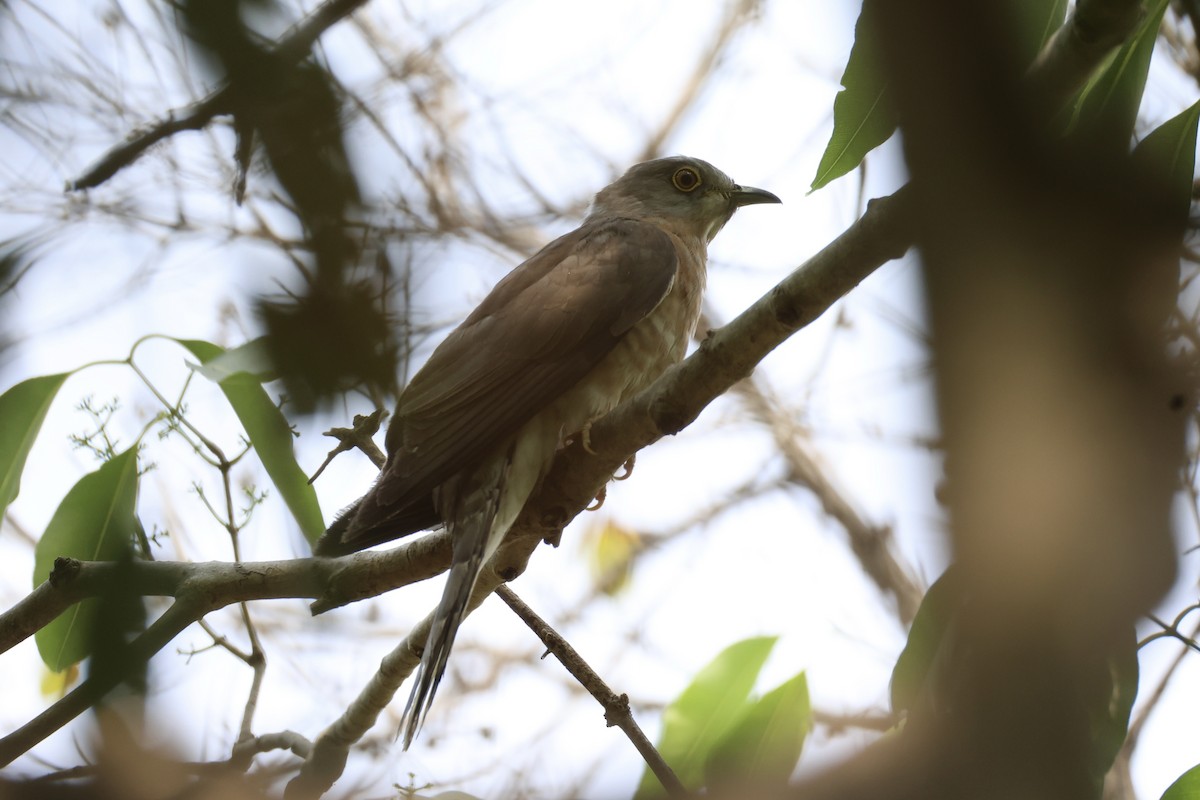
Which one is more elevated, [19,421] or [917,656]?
[19,421]

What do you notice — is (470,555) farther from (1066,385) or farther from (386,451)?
(1066,385)

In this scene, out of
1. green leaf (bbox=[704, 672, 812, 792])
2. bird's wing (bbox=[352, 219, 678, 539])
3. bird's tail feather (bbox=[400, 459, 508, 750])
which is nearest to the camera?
green leaf (bbox=[704, 672, 812, 792])

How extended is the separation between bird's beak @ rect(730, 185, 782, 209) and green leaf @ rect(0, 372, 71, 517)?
112 inches

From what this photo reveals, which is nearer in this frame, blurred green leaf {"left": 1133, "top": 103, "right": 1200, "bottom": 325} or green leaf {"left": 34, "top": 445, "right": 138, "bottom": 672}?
blurred green leaf {"left": 1133, "top": 103, "right": 1200, "bottom": 325}

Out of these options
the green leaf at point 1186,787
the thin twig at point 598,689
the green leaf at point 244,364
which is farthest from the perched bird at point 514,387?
the green leaf at point 1186,787

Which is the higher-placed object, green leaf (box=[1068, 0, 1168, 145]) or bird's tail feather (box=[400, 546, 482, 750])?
bird's tail feather (box=[400, 546, 482, 750])

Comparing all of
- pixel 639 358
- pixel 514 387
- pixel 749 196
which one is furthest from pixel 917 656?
pixel 749 196

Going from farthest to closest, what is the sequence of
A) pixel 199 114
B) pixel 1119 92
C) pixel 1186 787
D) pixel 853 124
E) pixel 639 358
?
pixel 639 358 → pixel 1186 787 → pixel 853 124 → pixel 1119 92 → pixel 199 114

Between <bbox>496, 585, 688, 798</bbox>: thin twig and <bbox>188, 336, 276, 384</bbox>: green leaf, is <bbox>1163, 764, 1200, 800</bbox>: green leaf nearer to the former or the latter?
<bbox>496, 585, 688, 798</bbox>: thin twig

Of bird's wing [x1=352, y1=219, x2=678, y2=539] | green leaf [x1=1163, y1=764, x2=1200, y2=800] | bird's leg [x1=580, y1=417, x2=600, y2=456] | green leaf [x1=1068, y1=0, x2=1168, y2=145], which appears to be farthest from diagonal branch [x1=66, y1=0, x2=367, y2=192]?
green leaf [x1=1163, y1=764, x2=1200, y2=800]

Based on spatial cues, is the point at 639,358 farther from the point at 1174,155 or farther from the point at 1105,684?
the point at 1105,684

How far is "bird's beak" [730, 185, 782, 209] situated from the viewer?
183 inches

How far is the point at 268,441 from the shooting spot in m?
2.14

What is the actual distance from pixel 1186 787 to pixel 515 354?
201 centimetres
